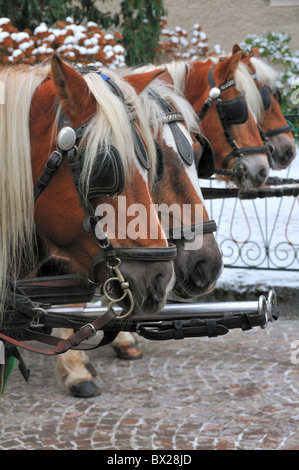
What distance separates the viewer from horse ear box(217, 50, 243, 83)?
4215mm

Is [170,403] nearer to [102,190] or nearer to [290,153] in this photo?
[102,190]

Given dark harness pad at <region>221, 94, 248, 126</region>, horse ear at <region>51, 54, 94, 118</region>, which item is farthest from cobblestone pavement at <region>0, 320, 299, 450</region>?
horse ear at <region>51, 54, 94, 118</region>

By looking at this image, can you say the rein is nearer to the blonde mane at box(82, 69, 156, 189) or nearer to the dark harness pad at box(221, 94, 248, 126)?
the blonde mane at box(82, 69, 156, 189)

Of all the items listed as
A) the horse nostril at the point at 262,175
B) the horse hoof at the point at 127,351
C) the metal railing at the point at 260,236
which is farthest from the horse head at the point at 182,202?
the metal railing at the point at 260,236

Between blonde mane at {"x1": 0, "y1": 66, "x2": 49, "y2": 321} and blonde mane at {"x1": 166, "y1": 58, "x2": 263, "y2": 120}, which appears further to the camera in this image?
blonde mane at {"x1": 166, "y1": 58, "x2": 263, "y2": 120}

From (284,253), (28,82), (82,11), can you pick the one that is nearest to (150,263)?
(28,82)

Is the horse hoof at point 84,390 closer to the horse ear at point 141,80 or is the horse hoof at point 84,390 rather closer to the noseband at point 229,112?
the noseband at point 229,112

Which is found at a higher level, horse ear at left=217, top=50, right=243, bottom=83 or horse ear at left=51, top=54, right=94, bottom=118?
horse ear at left=51, top=54, right=94, bottom=118

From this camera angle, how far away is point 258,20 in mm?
10430

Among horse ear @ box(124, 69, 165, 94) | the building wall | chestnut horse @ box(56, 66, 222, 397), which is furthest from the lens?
the building wall

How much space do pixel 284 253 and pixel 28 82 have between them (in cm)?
533

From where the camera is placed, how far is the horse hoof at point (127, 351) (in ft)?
16.0

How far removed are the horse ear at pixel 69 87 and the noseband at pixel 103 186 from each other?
0.05m

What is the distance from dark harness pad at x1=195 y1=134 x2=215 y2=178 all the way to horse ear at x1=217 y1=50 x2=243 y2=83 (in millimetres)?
1334
